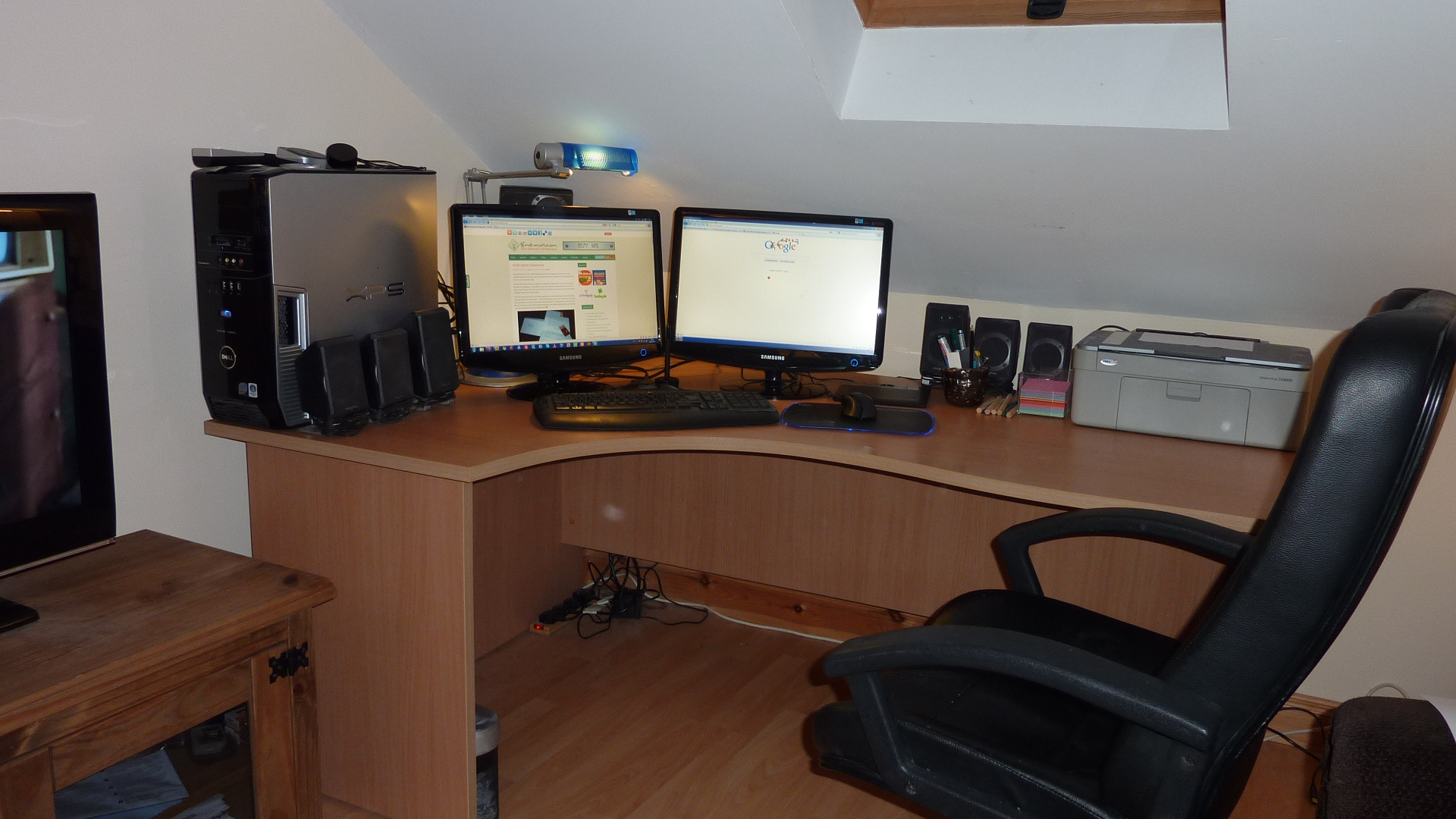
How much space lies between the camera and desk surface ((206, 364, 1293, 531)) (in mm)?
1653

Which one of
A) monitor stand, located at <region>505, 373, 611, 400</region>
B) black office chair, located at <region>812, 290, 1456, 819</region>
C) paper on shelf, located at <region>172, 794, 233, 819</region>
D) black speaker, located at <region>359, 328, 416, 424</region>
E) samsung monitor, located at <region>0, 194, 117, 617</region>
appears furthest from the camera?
monitor stand, located at <region>505, 373, 611, 400</region>

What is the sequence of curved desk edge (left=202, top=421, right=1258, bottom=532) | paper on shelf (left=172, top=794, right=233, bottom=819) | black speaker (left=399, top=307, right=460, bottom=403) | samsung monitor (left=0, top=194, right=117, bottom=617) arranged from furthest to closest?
black speaker (left=399, top=307, right=460, bottom=403) < curved desk edge (left=202, top=421, right=1258, bottom=532) < paper on shelf (left=172, top=794, right=233, bottom=819) < samsung monitor (left=0, top=194, right=117, bottom=617)

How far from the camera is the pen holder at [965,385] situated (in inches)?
87.2

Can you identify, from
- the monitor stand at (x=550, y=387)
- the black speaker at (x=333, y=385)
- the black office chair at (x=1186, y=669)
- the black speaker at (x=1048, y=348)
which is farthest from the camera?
the black speaker at (x=1048, y=348)

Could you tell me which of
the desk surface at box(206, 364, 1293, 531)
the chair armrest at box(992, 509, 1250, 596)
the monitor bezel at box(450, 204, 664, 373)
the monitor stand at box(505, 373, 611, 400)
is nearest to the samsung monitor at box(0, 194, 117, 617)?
the desk surface at box(206, 364, 1293, 531)

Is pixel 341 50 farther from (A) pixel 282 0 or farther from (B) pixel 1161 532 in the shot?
(B) pixel 1161 532

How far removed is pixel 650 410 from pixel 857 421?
16.2 inches

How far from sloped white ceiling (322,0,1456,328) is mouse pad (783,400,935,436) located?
50 centimetres

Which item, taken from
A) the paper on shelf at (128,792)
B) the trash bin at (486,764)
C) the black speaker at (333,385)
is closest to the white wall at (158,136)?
the black speaker at (333,385)

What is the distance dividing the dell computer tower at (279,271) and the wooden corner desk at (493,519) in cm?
10

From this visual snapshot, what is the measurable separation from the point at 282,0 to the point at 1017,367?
5.92 feet

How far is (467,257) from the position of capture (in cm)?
208

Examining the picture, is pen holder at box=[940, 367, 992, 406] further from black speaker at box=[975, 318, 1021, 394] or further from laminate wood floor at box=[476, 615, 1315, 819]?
laminate wood floor at box=[476, 615, 1315, 819]

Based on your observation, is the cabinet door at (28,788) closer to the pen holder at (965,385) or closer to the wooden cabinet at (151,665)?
the wooden cabinet at (151,665)
